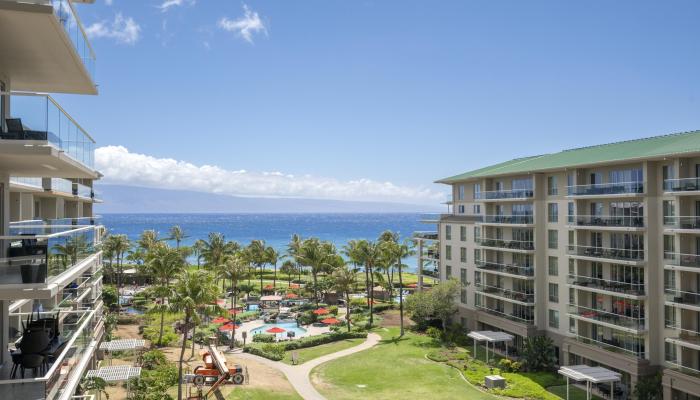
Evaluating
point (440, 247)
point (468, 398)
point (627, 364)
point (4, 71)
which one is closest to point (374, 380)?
point (468, 398)

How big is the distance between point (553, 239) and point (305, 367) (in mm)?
24424

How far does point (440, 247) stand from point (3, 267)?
179 ft

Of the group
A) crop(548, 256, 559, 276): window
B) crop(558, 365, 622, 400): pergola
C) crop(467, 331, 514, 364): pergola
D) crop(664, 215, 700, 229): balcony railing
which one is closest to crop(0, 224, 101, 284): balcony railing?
crop(558, 365, 622, 400): pergola

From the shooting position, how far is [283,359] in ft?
157

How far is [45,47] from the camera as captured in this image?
1393 cm

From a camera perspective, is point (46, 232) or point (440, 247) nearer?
point (46, 232)

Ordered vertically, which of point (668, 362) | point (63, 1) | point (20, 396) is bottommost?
point (668, 362)

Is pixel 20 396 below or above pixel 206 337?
above

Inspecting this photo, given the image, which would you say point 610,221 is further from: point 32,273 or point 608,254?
point 32,273

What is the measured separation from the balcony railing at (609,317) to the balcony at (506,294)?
5.08m

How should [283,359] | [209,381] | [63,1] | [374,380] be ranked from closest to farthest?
1. [63,1]
2. [209,381]
3. [374,380]
4. [283,359]

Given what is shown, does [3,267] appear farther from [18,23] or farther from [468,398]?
[468,398]

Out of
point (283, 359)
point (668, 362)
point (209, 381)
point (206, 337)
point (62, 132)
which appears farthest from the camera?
point (206, 337)

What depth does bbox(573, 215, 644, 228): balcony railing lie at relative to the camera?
1508 inches
